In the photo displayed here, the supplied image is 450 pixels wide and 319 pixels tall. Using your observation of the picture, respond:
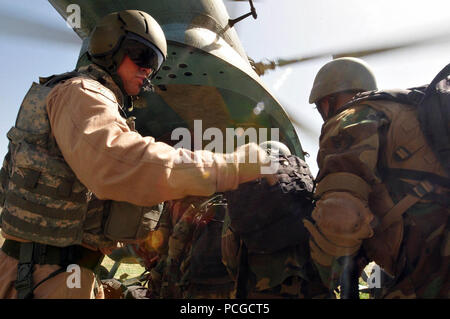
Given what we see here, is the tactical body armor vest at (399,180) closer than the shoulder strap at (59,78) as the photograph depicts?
No

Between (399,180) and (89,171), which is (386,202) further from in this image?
(89,171)

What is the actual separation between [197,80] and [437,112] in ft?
9.06

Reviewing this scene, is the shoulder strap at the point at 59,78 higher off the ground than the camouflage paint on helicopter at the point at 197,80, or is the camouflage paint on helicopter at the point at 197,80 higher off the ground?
the camouflage paint on helicopter at the point at 197,80

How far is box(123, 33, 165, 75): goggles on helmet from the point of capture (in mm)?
2268

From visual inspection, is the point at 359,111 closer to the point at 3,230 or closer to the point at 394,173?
the point at 394,173

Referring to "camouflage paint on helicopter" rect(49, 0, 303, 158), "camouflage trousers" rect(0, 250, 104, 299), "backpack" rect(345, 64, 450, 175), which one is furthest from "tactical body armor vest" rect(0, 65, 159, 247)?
"camouflage paint on helicopter" rect(49, 0, 303, 158)

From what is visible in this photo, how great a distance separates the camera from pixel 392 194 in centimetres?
222

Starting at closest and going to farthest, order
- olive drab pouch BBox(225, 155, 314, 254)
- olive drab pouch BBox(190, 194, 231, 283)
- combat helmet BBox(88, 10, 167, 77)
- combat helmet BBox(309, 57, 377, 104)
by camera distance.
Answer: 1. combat helmet BBox(88, 10, 167, 77)
2. olive drab pouch BBox(225, 155, 314, 254)
3. combat helmet BBox(309, 57, 377, 104)
4. olive drab pouch BBox(190, 194, 231, 283)

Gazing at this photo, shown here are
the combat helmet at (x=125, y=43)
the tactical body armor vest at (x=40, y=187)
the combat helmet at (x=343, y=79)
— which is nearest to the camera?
the tactical body armor vest at (x=40, y=187)

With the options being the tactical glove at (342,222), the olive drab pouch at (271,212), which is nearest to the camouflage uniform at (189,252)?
the olive drab pouch at (271,212)

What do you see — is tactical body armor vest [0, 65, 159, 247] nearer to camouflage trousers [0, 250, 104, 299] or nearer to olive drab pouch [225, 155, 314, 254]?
camouflage trousers [0, 250, 104, 299]

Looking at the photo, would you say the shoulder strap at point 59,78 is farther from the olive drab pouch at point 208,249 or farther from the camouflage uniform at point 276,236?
the olive drab pouch at point 208,249

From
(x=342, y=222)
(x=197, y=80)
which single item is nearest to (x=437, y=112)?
(x=342, y=222)

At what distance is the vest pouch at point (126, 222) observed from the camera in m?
2.11
